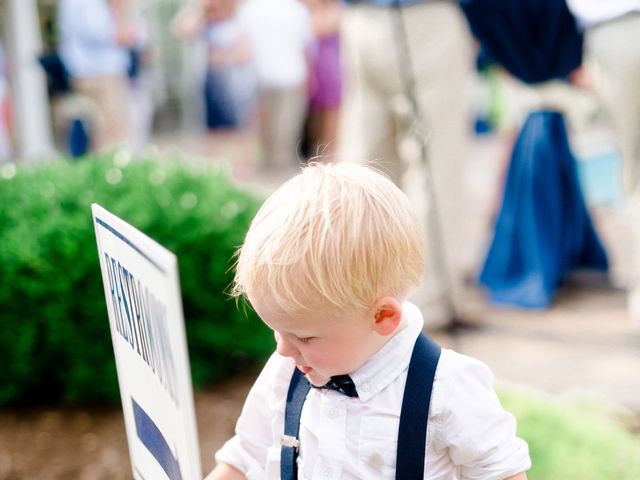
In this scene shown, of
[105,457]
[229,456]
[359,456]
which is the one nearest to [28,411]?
[105,457]

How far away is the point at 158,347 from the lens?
1.44m

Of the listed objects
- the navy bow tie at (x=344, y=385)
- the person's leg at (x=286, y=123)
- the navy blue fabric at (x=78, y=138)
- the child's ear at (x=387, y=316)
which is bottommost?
the person's leg at (x=286, y=123)

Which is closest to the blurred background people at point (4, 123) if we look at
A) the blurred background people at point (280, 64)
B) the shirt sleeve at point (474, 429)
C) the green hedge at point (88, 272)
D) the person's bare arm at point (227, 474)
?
the blurred background people at point (280, 64)

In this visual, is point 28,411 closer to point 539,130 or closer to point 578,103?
point 539,130

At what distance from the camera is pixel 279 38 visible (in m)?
9.04

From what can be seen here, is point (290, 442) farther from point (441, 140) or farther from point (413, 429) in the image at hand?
point (441, 140)

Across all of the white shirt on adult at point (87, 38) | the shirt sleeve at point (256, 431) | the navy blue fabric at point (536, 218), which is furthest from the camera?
the white shirt on adult at point (87, 38)

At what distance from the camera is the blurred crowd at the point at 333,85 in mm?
4367

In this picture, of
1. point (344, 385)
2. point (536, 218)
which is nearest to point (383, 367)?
point (344, 385)

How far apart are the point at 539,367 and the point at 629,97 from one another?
1252 millimetres

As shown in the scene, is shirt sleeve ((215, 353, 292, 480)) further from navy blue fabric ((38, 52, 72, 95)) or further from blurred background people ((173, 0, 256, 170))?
blurred background people ((173, 0, 256, 170))

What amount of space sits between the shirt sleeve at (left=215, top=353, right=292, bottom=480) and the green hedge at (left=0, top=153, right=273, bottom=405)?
67.4 inches

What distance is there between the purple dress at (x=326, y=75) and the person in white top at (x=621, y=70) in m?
5.17

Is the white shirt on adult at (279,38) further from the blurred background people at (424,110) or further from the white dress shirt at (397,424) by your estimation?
the white dress shirt at (397,424)
